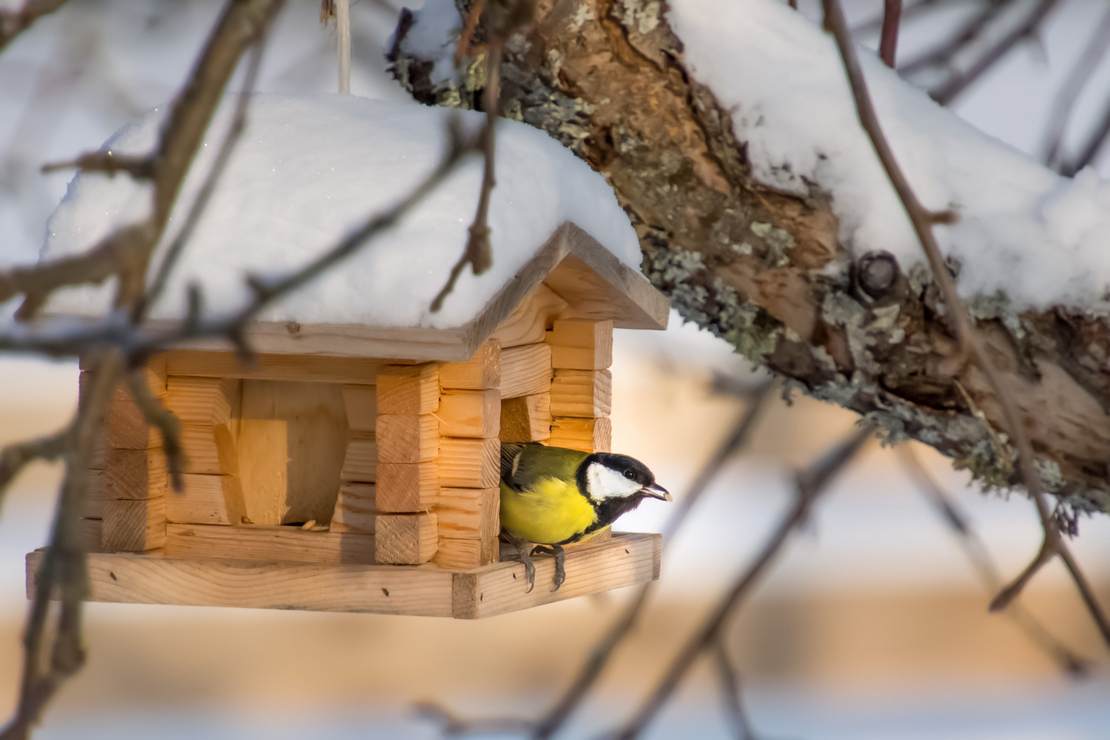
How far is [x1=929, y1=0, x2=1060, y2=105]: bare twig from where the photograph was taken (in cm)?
230

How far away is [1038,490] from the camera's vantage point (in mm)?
983

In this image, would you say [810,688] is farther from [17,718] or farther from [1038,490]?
[17,718]

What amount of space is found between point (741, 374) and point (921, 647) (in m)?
5.45

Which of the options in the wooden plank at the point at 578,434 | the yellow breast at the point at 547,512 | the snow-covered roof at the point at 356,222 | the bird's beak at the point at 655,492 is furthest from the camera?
the wooden plank at the point at 578,434

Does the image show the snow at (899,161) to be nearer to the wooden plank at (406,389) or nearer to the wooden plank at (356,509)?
the wooden plank at (406,389)

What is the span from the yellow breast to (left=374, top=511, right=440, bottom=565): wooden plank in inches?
13.7

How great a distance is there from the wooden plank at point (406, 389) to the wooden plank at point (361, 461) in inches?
6.3

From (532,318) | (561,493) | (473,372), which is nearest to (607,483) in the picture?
(561,493)

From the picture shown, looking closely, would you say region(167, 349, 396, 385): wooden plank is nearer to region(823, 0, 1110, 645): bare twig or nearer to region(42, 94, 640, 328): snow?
region(42, 94, 640, 328): snow

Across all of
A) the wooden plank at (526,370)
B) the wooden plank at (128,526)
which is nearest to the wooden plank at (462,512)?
the wooden plank at (526,370)

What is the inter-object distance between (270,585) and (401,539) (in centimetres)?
23

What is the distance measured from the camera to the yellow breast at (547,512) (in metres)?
2.03

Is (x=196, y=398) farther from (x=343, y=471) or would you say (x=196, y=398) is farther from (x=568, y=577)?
(x=568, y=577)

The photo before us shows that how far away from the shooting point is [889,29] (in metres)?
2.09
